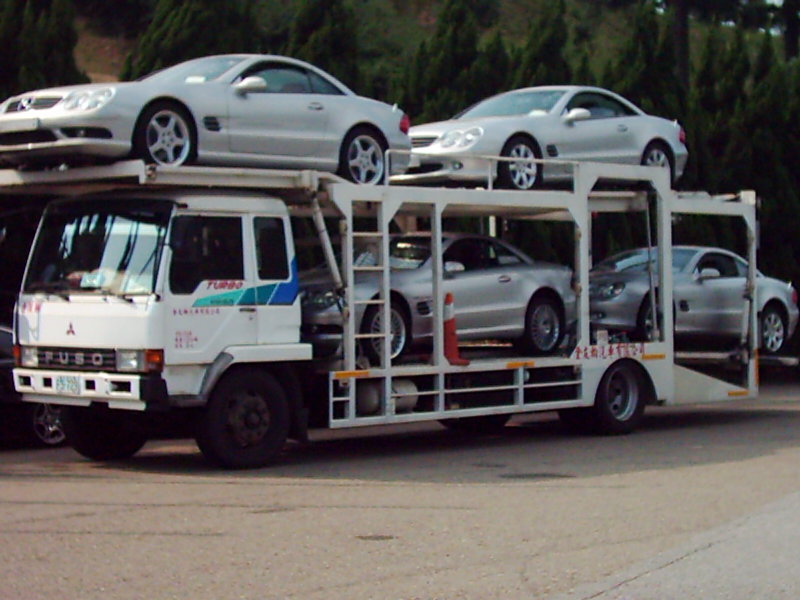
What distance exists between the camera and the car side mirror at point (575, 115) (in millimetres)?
16375

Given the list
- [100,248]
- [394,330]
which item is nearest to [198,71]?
[100,248]

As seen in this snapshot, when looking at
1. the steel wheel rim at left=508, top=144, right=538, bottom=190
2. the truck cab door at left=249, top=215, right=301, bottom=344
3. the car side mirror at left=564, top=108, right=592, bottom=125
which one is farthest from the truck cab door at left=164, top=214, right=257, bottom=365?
the car side mirror at left=564, top=108, right=592, bottom=125

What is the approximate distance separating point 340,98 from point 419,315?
2.25m

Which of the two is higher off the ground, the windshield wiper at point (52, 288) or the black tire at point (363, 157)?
the black tire at point (363, 157)

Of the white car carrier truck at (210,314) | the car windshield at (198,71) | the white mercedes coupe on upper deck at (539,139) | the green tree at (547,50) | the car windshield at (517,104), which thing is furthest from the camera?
the green tree at (547,50)

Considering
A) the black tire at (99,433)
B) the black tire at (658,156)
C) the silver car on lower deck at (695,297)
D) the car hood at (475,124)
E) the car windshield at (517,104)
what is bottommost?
the black tire at (99,433)

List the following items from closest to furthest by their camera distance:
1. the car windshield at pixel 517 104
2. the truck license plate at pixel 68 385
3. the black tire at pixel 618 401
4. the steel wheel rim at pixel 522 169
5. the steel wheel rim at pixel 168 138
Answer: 1. the truck license plate at pixel 68 385
2. the steel wheel rim at pixel 168 138
3. the steel wheel rim at pixel 522 169
4. the black tire at pixel 618 401
5. the car windshield at pixel 517 104

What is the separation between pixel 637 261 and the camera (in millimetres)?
17141

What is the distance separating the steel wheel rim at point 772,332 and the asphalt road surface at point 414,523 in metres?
3.20

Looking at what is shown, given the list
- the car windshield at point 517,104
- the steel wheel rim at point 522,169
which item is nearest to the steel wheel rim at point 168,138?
the steel wheel rim at point 522,169

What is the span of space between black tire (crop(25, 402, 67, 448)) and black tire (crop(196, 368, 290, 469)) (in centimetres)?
248

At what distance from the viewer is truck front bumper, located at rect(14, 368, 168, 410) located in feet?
38.3

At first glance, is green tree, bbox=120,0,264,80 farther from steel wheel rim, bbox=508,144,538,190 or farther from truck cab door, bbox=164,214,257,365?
truck cab door, bbox=164,214,257,365

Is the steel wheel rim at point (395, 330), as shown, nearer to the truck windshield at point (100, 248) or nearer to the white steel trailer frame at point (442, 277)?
the white steel trailer frame at point (442, 277)
